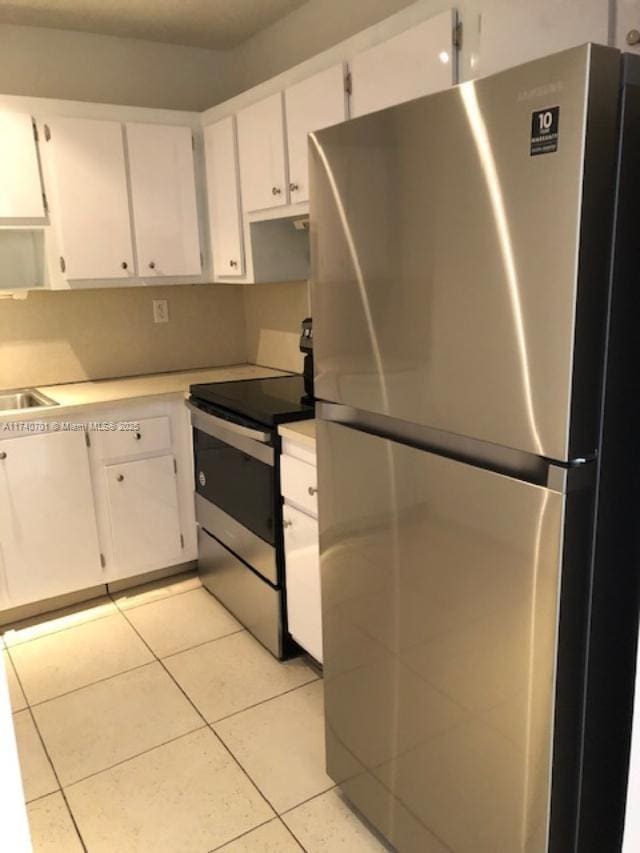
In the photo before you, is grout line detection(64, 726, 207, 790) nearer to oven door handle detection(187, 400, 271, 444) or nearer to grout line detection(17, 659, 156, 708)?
grout line detection(17, 659, 156, 708)

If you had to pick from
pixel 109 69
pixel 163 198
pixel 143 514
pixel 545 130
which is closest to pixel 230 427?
pixel 143 514

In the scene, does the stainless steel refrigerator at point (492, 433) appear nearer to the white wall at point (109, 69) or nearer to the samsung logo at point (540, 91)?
the samsung logo at point (540, 91)

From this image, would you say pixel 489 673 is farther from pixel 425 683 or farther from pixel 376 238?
pixel 376 238

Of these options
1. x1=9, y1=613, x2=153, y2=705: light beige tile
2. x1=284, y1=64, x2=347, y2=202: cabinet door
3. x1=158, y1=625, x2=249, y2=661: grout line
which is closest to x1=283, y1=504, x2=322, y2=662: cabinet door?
x1=158, y1=625, x2=249, y2=661: grout line

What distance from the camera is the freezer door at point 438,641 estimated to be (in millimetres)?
1176

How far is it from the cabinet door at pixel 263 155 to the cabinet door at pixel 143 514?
1.19 metres

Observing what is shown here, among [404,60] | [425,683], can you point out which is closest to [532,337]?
[425,683]

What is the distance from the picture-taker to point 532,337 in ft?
3.53

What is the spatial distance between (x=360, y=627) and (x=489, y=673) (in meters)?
0.43

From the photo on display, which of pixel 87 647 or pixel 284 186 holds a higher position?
pixel 284 186

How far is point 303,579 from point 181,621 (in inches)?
32.5

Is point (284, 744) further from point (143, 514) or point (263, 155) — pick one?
point (263, 155)

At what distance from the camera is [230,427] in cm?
258

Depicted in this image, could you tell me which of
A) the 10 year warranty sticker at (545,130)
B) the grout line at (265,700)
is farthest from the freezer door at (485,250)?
the grout line at (265,700)
